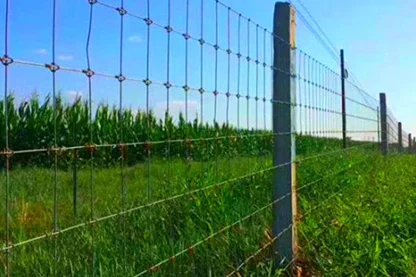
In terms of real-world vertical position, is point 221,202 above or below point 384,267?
above

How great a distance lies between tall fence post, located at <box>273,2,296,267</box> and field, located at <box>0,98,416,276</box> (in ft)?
0.32

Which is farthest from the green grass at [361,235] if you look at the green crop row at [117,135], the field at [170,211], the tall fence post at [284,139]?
the green crop row at [117,135]

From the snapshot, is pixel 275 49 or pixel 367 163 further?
pixel 367 163

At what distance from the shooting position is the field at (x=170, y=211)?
399cm

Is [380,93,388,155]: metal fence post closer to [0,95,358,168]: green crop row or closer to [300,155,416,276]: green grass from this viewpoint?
[300,155,416,276]: green grass

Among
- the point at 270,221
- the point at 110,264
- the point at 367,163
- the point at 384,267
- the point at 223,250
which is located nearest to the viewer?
the point at 110,264

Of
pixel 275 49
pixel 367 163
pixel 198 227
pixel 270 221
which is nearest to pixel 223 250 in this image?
pixel 198 227

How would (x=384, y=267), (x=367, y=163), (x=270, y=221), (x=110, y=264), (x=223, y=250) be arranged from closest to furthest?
(x=110, y=264) → (x=223, y=250) → (x=384, y=267) → (x=270, y=221) → (x=367, y=163)

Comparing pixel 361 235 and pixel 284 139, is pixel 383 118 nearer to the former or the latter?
pixel 361 235

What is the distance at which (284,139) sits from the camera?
16.8 feet

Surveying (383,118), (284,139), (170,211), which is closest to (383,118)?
(383,118)

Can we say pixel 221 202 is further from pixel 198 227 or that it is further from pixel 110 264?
pixel 110 264

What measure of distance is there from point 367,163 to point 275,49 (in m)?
5.75

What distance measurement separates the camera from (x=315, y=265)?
507 cm
